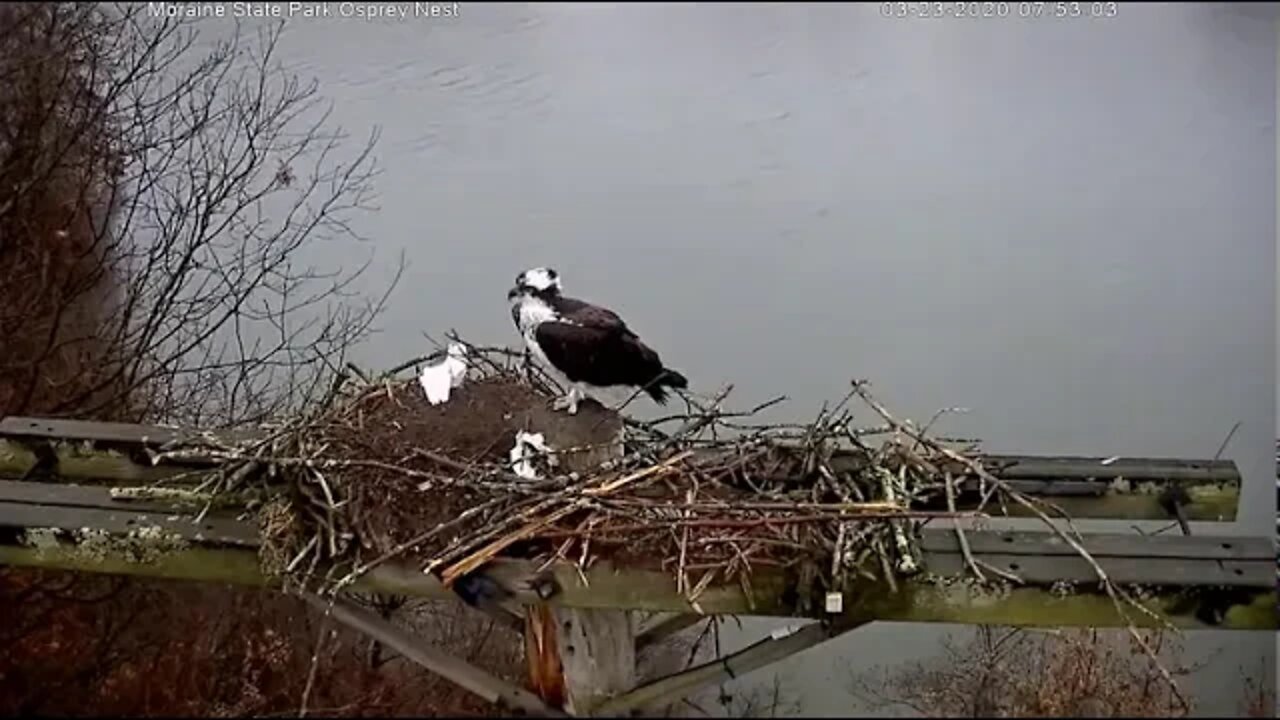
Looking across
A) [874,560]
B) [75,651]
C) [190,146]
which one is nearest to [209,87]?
[190,146]

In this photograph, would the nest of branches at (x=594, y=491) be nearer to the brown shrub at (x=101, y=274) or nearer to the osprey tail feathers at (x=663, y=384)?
the osprey tail feathers at (x=663, y=384)

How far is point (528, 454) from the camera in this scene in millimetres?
2191

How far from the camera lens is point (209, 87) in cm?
540

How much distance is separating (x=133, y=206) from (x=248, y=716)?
364 cm

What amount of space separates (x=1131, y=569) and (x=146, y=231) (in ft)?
14.0

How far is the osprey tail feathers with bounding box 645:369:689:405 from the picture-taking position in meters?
2.57

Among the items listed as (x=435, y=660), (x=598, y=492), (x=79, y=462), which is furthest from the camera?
(x=79, y=462)

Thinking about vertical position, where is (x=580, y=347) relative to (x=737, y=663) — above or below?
above

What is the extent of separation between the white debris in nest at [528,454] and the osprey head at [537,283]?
0.48m

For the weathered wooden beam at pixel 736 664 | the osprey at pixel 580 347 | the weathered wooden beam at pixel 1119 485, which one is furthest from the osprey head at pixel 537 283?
the weathered wooden beam at pixel 736 664

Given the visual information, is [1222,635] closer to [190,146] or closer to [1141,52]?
[190,146]

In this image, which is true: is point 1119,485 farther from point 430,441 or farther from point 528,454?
point 430,441

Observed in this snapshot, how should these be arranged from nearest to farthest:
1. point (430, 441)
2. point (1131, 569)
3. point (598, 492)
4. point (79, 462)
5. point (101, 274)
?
point (1131, 569), point (598, 492), point (430, 441), point (79, 462), point (101, 274)

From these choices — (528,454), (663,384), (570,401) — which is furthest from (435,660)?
(663,384)
